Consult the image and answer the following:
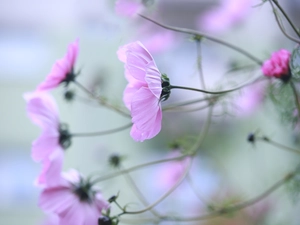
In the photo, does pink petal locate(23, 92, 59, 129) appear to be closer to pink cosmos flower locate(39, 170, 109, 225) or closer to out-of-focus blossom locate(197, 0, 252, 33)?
pink cosmos flower locate(39, 170, 109, 225)

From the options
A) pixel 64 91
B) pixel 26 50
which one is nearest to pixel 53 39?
pixel 26 50

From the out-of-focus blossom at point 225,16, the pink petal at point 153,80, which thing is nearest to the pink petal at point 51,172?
the pink petal at point 153,80

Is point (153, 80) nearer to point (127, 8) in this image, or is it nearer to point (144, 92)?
point (144, 92)

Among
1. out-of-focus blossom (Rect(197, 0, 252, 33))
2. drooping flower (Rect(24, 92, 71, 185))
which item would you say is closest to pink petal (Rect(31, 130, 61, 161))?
drooping flower (Rect(24, 92, 71, 185))

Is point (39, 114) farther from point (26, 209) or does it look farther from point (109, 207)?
point (26, 209)

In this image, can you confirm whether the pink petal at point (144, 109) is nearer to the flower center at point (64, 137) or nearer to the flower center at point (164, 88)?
the flower center at point (164, 88)

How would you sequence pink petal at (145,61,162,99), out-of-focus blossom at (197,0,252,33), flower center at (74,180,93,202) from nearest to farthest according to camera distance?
pink petal at (145,61,162,99) → flower center at (74,180,93,202) → out-of-focus blossom at (197,0,252,33)
